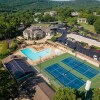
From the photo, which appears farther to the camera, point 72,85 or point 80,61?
point 80,61

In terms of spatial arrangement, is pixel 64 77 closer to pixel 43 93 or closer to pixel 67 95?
pixel 43 93

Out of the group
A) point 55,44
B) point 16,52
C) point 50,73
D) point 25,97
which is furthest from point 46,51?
point 25,97

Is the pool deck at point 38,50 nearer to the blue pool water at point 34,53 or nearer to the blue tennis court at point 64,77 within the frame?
the blue pool water at point 34,53

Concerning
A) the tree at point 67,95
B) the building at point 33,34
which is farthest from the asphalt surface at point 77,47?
the tree at point 67,95

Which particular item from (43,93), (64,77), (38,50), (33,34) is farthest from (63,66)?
(33,34)

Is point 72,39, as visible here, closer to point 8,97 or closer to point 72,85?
point 72,85

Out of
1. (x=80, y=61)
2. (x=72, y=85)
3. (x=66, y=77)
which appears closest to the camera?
(x=72, y=85)
